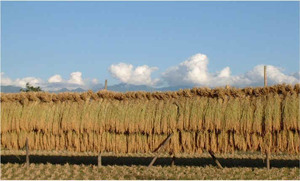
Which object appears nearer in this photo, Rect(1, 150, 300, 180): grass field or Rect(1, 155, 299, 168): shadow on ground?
Rect(1, 150, 300, 180): grass field

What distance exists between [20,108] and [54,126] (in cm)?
174

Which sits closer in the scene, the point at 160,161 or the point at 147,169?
the point at 147,169

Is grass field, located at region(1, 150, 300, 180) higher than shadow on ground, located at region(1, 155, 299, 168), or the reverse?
grass field, located at region(1, 150, 300, 180)

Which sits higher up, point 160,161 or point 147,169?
point 147,169

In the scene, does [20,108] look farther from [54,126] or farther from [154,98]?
[154,98]

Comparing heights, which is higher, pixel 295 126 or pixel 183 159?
pixel 295 126

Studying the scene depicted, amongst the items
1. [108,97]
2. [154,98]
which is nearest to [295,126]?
[154,98]

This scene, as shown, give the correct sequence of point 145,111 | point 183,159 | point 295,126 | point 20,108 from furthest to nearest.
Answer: point 183,159
point 20,108
point 145,111
point 295,126

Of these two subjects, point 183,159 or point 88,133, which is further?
point 183,159

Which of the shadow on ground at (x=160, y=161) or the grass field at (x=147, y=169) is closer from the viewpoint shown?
the grass field at (x=147, y=169)

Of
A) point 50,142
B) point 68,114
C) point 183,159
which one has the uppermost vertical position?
point 68,114

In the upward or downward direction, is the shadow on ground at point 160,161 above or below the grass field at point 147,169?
below

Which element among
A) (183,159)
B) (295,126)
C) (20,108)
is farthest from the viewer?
(183,159)

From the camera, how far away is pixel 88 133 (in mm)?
15227
